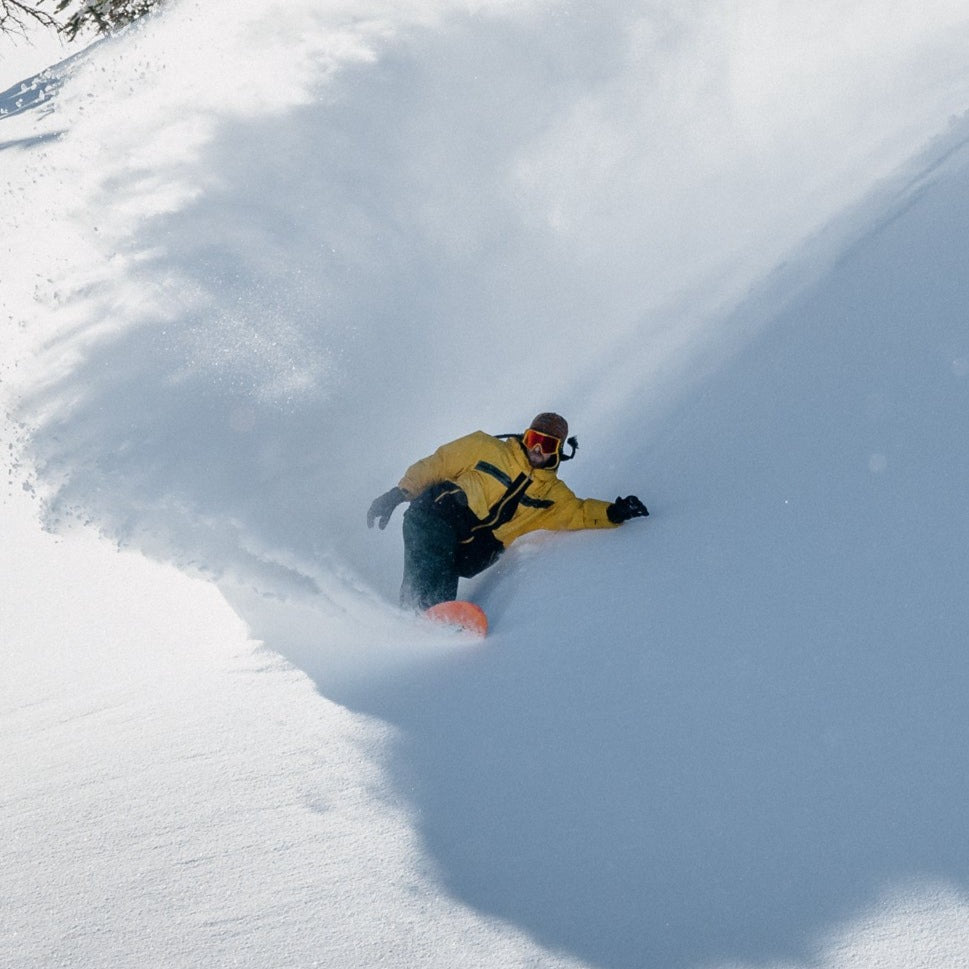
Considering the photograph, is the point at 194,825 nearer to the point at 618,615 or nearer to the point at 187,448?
the point at 618,615

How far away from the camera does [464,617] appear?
168 inches

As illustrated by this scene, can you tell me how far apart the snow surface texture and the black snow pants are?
5.5 inches

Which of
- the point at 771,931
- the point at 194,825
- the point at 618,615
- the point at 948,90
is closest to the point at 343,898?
the point at 194,825

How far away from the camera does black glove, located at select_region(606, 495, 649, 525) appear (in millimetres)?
4723

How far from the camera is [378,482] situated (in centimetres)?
660

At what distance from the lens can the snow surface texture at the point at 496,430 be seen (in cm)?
251

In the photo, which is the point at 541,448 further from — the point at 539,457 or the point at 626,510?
the point at 626,510

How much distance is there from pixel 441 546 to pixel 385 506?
372 millimetres

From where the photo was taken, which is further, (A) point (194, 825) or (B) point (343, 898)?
(A) point (194, 825)

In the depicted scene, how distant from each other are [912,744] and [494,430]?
4571 mm

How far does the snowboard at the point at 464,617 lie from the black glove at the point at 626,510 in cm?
77

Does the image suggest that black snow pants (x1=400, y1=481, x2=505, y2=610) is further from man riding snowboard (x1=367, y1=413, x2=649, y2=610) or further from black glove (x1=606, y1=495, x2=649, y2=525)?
black glove (x1=606, y1=495, x2=649, y2=525)

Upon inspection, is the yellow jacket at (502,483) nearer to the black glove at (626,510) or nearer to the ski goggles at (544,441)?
the ski goggles at (544,441)

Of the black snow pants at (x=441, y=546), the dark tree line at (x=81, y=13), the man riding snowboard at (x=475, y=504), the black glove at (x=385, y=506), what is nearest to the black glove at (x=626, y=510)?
the man riding snowboard at (x=475, y=504)
